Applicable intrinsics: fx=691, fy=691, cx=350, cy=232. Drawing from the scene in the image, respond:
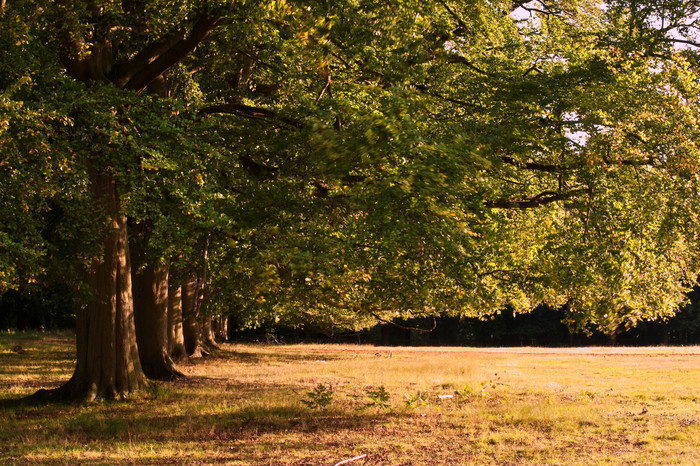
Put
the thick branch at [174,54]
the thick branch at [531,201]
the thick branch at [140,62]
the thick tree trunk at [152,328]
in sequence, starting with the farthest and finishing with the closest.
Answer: the thick tree trunk at [152,328]
the thick branch at [531,201]
the thick branch at [140,62]
the thick branch at [174,54]

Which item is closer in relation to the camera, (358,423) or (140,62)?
(358,423)

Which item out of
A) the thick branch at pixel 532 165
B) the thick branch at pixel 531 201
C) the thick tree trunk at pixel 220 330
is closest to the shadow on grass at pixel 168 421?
the thick branch at pixel 531 201

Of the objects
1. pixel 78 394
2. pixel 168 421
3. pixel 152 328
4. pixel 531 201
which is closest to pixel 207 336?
pixel 152 328

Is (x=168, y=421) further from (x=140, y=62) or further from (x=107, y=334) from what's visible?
(x=140, y=62)

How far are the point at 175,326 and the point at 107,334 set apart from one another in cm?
1140

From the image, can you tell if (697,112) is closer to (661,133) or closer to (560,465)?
(661,133)

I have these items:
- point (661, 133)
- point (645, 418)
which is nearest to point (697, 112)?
point (661, 133)

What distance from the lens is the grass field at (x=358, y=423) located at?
10.3 metres

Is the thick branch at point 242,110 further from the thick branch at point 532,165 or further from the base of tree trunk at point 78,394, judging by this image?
the base of tree trunk at point 78,394

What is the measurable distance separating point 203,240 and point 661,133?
28.3 ft

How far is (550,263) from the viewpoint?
45.2 feet

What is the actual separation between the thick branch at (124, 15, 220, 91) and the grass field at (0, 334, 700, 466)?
6.60 meters

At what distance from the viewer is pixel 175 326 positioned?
84.3 feet

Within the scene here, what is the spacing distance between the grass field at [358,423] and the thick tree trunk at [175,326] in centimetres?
359
